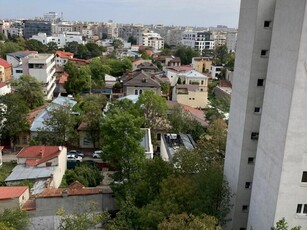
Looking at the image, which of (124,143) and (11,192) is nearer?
(11,192)

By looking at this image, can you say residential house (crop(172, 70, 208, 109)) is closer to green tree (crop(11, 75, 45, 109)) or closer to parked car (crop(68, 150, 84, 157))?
green tree (crop(11, 75, 45, 109))

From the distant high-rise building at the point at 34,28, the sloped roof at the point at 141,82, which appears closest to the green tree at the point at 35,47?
the sloped roof at the point at 141,82

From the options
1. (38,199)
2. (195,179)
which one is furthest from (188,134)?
(38,199)

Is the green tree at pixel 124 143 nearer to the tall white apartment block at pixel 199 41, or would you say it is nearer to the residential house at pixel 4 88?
the residential house at pixel 4 88

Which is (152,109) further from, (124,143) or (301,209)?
(301,209)

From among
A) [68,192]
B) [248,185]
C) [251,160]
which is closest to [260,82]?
[251,160]

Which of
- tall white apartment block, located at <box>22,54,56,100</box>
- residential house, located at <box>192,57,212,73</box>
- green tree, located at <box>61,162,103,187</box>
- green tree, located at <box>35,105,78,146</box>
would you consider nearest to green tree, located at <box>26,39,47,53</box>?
tall white apartment block, located at <box>22,54,56,100</box>

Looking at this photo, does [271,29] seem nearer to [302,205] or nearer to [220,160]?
[302,205]
